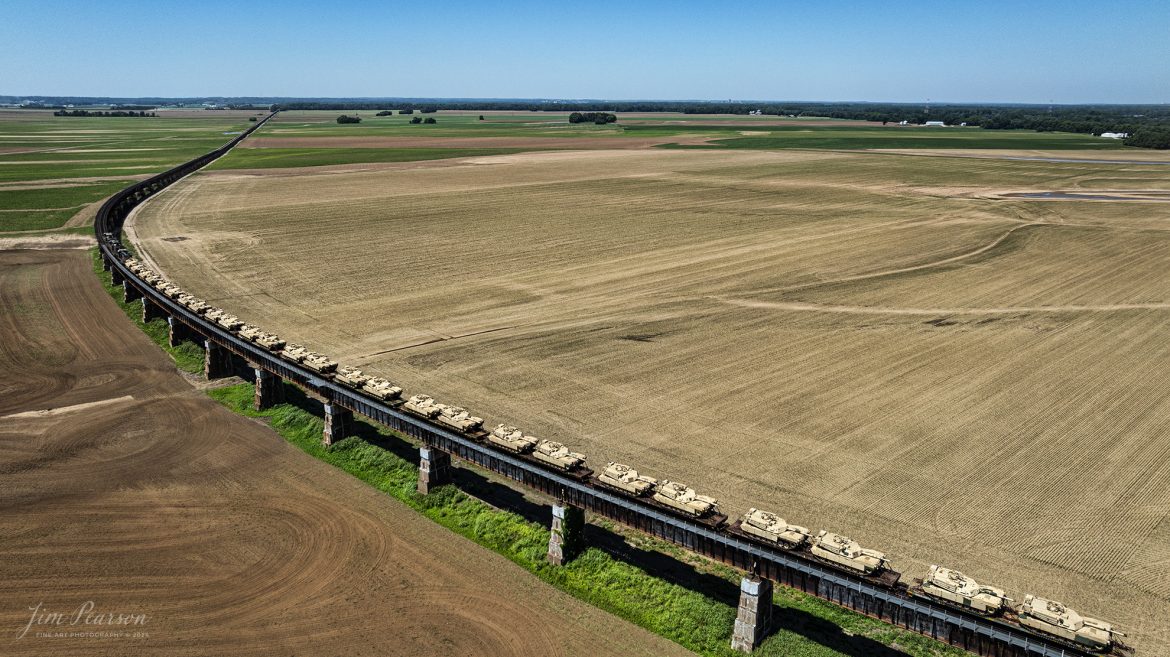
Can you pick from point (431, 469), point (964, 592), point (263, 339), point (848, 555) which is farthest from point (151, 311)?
point (964, 592)

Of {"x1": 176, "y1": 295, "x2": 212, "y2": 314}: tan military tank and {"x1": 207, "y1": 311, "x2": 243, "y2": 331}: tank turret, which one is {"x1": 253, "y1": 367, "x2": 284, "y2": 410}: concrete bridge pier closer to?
{"x1": 207, "y1": 311, "x2": 243, "y2": 331}: tank turret

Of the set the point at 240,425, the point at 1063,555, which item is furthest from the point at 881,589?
the point at 240,425

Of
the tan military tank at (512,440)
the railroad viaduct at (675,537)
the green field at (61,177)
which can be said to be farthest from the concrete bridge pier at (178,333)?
the green field at (61,177)

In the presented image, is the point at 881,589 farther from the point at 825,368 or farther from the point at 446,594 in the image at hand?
the point at 825,368

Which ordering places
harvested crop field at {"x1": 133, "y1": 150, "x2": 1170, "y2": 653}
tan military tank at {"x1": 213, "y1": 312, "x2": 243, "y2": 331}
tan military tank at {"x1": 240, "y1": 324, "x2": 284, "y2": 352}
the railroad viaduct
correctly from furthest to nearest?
tan military tank at {"x1": 213, "y1": 312, "x2": 243, "y2": 331} → tan military tank at {"x1": 240, "y1": 324, "x2": 284, "y2": 352} → harvested crop field at {"x1": 133, "y1": 150, "x2": 1170, "y2": 653} → the railroad viaduct

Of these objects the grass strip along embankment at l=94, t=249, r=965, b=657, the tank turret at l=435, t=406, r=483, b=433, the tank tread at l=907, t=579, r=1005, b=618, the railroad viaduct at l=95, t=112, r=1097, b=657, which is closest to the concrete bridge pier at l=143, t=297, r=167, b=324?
the railroad viaduct at l=95, t=112, r=1097, b=657

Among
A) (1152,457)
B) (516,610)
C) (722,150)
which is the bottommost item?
(516,610)
